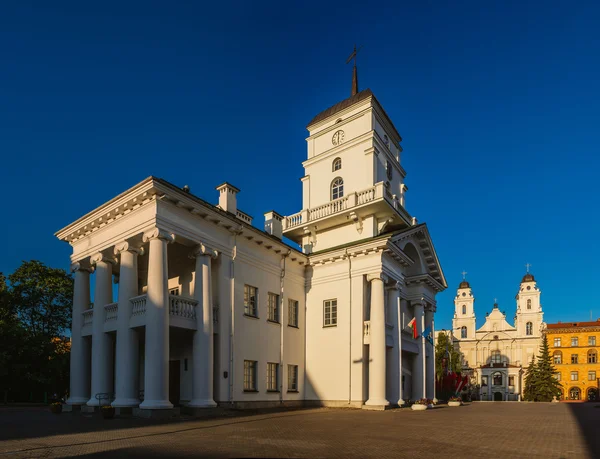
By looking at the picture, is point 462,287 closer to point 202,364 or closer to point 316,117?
point 316,117

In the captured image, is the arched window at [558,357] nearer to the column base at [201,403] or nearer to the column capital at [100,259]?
the column base at [201,403]

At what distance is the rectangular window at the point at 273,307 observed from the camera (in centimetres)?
2614

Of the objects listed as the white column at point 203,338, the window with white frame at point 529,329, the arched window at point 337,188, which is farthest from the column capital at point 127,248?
the window with white frame at point 529,329

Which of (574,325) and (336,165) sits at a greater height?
(336,165)

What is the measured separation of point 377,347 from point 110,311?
44.6 feet

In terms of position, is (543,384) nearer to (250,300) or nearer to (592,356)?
(592,356)

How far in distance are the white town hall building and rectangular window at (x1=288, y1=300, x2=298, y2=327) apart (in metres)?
0.12

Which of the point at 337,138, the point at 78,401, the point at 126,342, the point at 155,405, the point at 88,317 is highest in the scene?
the point at 337,138

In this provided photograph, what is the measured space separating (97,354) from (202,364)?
5784 millimetres

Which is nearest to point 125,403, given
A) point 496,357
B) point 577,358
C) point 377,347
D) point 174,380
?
point 174,380

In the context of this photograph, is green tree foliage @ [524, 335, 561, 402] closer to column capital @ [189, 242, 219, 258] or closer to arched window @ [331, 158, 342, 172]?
arched window @ [331, 158, 342, 172]

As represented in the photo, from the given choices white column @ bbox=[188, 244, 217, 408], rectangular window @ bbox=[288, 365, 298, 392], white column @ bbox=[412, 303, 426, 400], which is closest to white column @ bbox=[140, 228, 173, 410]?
white column @ bbox=[188, 244, 217, 408]

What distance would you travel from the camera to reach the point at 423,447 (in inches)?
455

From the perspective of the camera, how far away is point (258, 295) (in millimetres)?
25031
